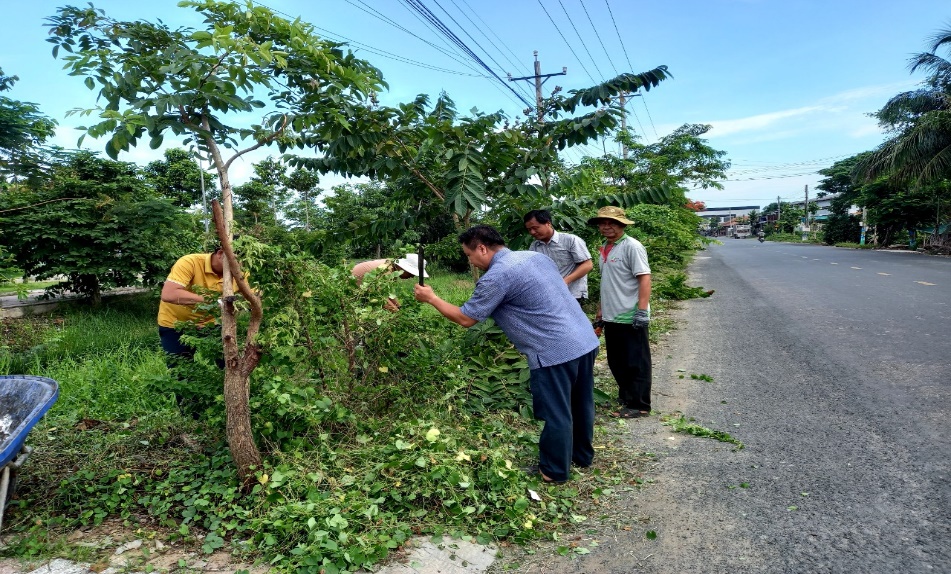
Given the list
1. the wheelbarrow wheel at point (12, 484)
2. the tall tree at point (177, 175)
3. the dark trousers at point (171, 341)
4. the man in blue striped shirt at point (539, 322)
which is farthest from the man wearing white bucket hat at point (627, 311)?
the tall tree at point (177, 175)

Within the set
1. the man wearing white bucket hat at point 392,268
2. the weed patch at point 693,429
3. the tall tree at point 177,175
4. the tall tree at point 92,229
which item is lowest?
the weed patch at point 693,429

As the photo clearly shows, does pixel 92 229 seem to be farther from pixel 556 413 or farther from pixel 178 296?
pixel 556 413

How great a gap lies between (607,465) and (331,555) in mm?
1858

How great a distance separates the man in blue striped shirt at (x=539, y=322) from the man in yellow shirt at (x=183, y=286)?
73.5 inches

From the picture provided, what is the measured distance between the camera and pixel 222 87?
271 centimetres

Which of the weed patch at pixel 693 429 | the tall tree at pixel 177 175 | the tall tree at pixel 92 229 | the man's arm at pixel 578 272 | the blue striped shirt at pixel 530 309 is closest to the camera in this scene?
the blue striped shirt at pixel 530 309

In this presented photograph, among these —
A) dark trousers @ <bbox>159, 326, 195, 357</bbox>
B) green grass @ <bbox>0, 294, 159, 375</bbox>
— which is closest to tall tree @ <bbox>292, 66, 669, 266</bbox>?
dark trousers @ <bbox>159, 326, 195, 357</bbox>

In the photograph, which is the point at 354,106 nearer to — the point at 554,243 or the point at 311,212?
the point at 554,243

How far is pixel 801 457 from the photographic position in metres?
3.63

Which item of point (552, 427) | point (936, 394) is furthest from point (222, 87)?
point (936, 394)

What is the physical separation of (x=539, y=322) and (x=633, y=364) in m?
1.58

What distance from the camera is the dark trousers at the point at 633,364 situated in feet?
15.2

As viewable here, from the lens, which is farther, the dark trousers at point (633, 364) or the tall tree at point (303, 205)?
the tall tree at point (303, 205)

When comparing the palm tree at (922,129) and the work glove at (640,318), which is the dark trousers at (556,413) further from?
the palm tree at (922,129)
